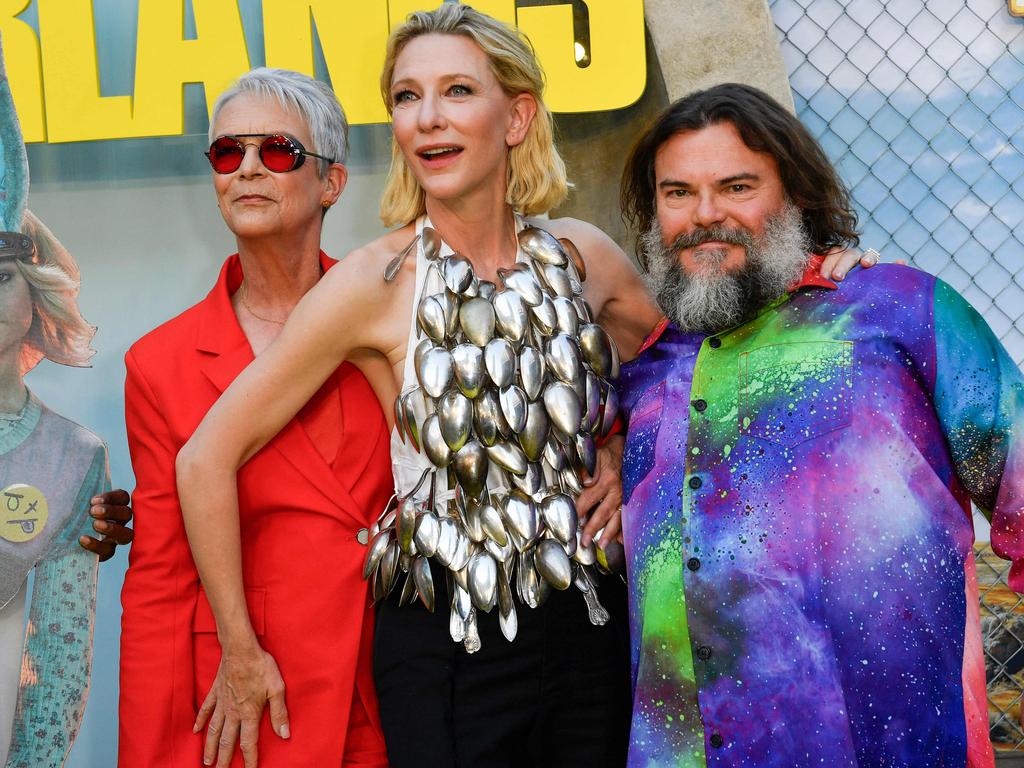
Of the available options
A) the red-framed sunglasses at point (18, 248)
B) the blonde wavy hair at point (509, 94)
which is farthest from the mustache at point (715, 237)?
the red-framed sunglasses at point (18, 248)

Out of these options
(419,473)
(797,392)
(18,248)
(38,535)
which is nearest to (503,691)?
(419,473)

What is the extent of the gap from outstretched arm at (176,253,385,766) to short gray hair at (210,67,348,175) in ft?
1.53

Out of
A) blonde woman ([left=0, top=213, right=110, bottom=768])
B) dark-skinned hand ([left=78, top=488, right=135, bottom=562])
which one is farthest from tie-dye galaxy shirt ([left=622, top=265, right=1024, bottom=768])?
blonde woman ([left=0, top=213, right=110, bottom=768])

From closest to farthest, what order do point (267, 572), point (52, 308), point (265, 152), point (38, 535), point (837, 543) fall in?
point (837, 543) → point (267, 572) → point (265, 152) → point (38, 535) → point (52, 308)

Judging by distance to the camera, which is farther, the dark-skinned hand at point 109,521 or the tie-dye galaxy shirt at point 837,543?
the dark-skinned hand at point 109,521

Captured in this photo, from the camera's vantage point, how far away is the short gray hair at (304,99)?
2.56 meters

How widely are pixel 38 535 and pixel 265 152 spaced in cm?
178

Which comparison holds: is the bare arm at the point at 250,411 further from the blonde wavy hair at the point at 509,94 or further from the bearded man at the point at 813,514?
the bearded man at the point at 813,514

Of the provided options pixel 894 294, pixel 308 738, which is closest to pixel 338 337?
pixel 308 738

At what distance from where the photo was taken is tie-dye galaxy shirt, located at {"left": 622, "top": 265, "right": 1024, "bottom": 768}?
196 cm

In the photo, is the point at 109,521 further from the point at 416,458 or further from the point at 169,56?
the point at 169,56

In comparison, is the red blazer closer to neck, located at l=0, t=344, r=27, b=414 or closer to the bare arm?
the bare arm

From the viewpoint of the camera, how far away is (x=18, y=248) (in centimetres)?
373

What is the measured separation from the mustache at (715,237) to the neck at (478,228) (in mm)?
391
